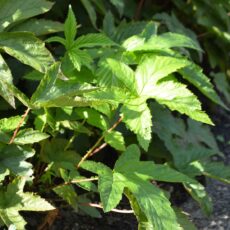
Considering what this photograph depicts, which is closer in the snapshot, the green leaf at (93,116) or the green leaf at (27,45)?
the green leaf at (27,45)

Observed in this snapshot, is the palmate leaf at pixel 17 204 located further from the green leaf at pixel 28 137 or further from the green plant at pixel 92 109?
the green leaf at pixel 28 137

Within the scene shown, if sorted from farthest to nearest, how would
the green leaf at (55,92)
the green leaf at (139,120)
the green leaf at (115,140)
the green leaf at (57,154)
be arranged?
1. the green leaf at (57,154)
2. the green leaf at (115,140)
3. the green leaf at (139,120)
4. the green leaf at (55,92)

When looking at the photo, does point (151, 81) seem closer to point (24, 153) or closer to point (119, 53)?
point (119, 53)

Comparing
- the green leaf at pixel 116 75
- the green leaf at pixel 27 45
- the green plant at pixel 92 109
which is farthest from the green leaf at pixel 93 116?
the green leaf at pixel 27 45

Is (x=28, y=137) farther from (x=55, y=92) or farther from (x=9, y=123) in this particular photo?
(x=55, y=92)

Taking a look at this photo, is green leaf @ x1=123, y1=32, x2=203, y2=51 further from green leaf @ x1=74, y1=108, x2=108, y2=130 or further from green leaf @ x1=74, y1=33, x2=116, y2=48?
green leaf @ x1=74, y1=108, x2=108, y2=130

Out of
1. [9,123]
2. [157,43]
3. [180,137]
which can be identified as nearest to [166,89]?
[157,43]
